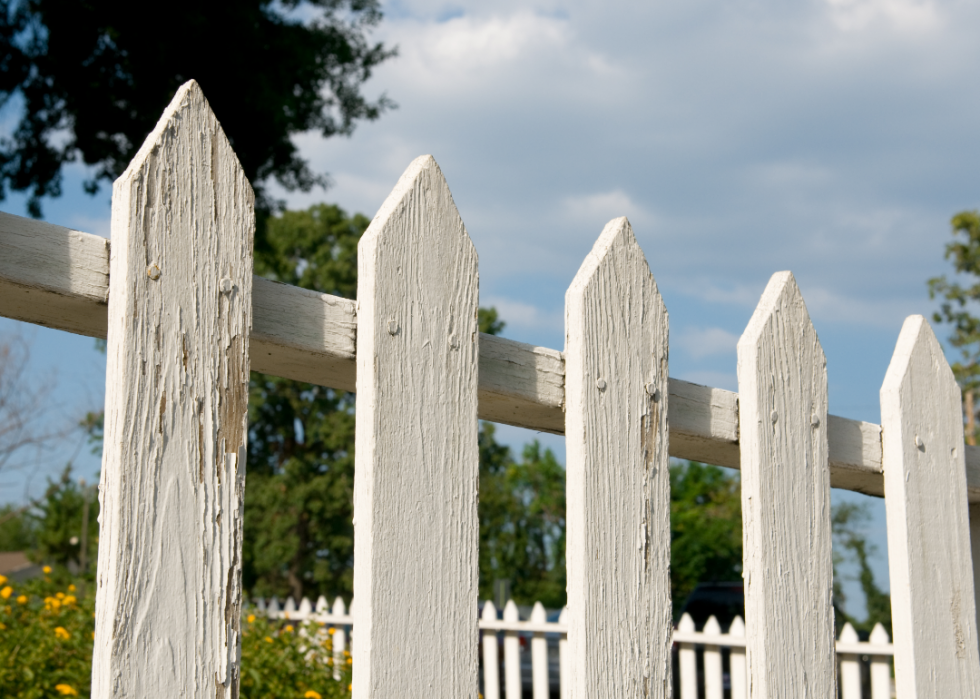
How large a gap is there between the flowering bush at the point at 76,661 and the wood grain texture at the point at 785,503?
2.61 m

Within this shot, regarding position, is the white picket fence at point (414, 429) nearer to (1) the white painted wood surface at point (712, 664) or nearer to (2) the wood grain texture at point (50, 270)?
(2) the wood grain texture at point (50, 270)

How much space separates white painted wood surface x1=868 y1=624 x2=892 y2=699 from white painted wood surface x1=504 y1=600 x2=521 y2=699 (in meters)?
2.55

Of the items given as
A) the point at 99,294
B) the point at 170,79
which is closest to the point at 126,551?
the point at 99,294

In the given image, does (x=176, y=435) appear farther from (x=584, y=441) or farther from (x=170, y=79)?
(x=170, y=79)

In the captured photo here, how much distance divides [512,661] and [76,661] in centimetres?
367

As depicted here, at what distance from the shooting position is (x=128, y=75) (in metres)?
9.08

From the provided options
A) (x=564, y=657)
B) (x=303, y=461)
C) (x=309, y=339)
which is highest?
(x=303, y=461)

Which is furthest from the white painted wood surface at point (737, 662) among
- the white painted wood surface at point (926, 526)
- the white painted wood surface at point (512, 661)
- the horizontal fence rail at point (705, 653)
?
the white painted wood surface at point (926, 526)

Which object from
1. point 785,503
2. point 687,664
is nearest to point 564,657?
point 687,664

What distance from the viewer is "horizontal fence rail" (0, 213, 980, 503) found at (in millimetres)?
1006

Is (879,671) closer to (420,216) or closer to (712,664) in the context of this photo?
(712,664)

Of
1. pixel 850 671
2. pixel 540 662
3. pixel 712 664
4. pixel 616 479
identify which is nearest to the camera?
pixel 616 479

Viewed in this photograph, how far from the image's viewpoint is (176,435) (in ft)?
3.34

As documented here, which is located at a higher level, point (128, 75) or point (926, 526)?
point (128, 75)
